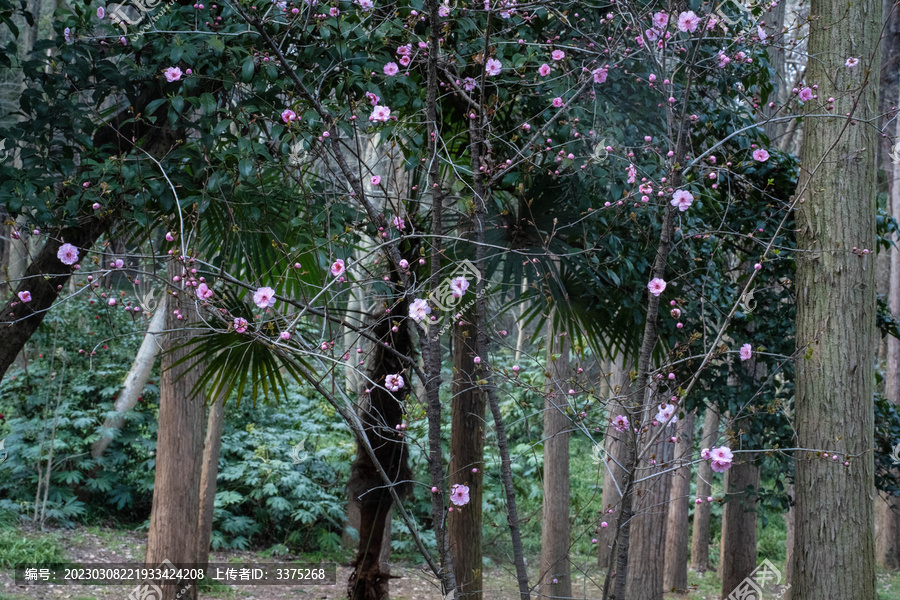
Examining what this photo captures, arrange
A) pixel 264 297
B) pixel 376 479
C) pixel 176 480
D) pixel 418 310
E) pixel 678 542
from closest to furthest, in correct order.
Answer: pixel 264 297, pixel 418 310, pixel 376 479, pixel 176 480, pixel 678 542

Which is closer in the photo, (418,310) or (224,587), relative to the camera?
(418,310)

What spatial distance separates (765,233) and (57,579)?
263 inches

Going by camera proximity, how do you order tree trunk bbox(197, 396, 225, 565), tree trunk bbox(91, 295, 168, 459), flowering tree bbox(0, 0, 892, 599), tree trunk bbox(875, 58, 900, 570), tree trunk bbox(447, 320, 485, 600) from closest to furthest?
flowering tree bbox(0, 0, 892, 599), tree trunk bbox(447, 320, 485, 600), tree trunk bbox(197, 396, 225, 565), tree trunk bbox(91, 295, 168, 459), tree trunk bbox(875, 58, 900, 570)

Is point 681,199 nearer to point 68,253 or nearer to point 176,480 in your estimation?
point 68,253

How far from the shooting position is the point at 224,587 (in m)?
7.10

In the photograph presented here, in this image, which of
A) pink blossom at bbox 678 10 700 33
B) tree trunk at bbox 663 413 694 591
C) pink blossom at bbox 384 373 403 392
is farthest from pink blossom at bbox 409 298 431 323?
tree trunk at bbox 663 413 694 591

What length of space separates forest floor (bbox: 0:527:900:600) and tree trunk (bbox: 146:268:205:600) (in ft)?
3.56

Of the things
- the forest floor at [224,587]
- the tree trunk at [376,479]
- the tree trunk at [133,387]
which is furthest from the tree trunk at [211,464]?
the tree trunk at [376,479]

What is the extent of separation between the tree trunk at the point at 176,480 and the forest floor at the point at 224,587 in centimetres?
108

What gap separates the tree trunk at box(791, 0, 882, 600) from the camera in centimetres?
342

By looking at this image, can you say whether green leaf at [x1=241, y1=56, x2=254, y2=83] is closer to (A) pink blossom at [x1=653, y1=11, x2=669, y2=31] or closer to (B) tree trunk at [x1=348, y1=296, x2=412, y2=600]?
(B) tree trunk at [x1=348, y1=296, x2=412, y2=600]

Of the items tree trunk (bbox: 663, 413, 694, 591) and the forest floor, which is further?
tree trunk (bbox: 663, 413, 694, 591)

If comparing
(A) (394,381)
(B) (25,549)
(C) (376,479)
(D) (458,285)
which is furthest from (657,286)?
(B) (25,549)

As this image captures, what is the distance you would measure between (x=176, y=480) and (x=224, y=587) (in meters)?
2.16
